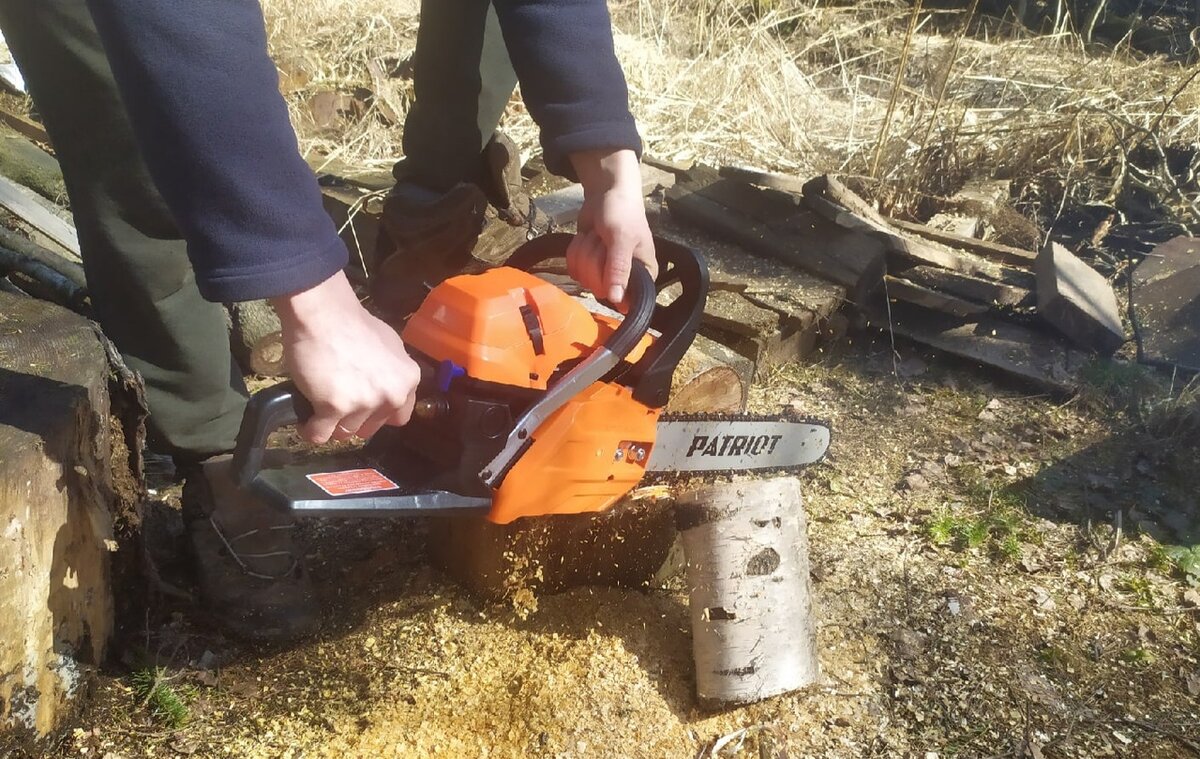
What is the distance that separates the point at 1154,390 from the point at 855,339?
41.8 inches

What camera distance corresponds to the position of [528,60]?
175 cm

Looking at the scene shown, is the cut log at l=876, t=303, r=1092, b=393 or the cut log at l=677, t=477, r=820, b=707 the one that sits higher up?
the cut log at l=677, t=477, r=820, b=707

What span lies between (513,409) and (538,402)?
0.18 ft

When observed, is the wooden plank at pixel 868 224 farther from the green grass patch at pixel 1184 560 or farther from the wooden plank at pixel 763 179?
the green grass patch at pixel 1184 560

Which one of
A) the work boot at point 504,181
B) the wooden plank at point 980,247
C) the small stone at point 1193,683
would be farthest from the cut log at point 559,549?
the wooden plank at point 980,247

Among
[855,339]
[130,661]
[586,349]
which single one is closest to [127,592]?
[130,661]

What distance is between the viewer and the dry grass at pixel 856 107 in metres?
4.39

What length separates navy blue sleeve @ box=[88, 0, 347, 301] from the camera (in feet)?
3.66

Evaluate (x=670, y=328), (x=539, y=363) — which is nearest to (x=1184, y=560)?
(x=670, y=328)

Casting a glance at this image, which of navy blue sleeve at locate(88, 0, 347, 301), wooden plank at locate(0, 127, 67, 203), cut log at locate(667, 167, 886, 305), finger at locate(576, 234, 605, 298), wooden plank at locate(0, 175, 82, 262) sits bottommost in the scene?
cut log at locate(667, 167, 886, 305)

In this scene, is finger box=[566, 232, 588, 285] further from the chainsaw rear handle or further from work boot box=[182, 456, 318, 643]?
work boot box=[182, 456, 318, 643]

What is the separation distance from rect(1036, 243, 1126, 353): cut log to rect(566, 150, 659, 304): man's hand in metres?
2.29

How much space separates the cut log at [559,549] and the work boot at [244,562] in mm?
347

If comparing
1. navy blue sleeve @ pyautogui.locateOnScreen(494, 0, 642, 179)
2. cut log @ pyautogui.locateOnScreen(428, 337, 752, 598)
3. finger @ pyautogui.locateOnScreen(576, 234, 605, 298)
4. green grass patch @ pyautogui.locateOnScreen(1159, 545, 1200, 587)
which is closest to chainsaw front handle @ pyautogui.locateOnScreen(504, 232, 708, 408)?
finger @ pyautogui.locateOnScreen(576, 234, 605, 298)
